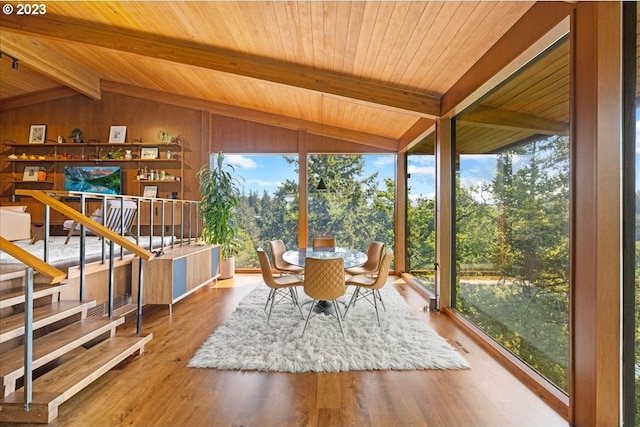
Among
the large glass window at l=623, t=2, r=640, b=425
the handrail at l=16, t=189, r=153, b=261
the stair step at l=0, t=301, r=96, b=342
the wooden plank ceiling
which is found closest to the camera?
the large glass window at l=623, t=2, r=640, b=425

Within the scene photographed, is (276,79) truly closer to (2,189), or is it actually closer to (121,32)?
(121,32)

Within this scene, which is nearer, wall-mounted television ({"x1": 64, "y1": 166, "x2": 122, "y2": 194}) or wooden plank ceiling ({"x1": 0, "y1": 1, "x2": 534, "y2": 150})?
wooden plank ceiling ({"x1": 0, "y1": 1, "x2": 534, "y2": 150})

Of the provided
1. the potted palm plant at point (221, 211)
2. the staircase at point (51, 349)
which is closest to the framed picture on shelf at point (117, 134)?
the potted palm plant at point (221, 211)

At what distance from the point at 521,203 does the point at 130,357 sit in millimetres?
3580

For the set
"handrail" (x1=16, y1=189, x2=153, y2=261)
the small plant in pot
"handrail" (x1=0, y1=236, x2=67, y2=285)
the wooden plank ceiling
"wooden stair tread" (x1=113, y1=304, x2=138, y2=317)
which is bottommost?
"wooden stair tread" (x1=113, y1=304, x2=138, y2=317)

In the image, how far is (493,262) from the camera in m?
3.06

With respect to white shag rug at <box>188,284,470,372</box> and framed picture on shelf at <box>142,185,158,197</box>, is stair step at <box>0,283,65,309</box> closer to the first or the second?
white shag rug at <box>188,284,470,372</box>

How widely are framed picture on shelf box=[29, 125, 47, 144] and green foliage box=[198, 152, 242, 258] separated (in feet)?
11.2

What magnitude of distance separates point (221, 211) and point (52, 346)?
12.3 feet

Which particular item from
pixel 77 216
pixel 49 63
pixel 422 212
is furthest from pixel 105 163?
pixel 422 212

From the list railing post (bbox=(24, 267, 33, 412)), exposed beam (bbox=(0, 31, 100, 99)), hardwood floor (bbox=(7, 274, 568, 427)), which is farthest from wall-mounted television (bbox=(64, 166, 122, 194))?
railing post (bbox=(24, 267, 33, 412))

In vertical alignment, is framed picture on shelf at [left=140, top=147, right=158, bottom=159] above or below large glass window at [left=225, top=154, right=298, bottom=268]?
above

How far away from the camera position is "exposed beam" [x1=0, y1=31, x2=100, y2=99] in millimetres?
4672

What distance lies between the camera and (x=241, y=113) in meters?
6.61
